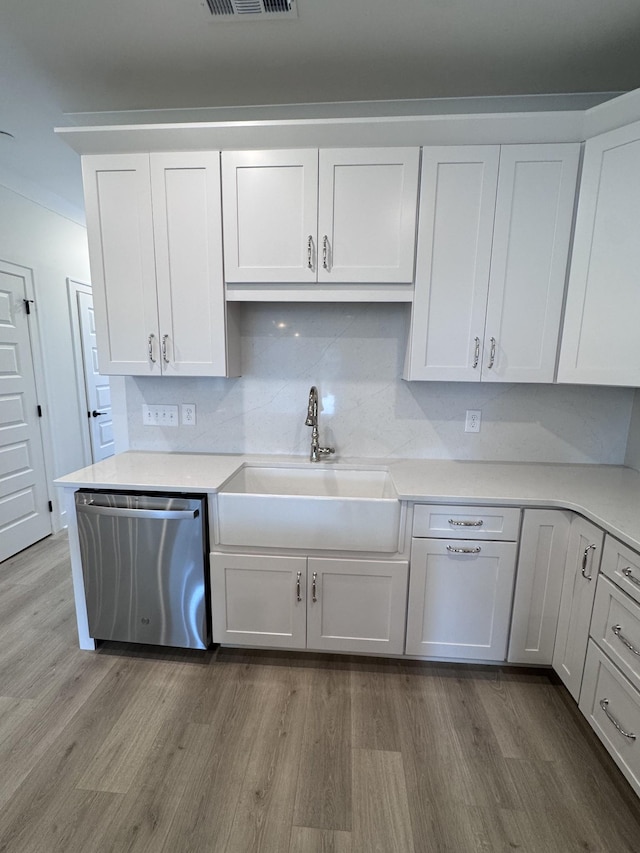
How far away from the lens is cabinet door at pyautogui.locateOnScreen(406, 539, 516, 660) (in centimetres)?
173

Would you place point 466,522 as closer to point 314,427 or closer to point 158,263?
point 314,427

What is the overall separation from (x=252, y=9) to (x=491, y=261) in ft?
4.39

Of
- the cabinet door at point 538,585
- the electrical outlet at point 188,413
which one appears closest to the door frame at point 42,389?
the electrical outlet at point 188,413

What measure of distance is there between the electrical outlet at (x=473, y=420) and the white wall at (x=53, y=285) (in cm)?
327

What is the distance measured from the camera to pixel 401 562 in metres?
1.76

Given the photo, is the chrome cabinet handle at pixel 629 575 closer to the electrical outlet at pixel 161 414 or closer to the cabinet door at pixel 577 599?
the cabinet door at pixel 577 599

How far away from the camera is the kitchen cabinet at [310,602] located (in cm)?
179

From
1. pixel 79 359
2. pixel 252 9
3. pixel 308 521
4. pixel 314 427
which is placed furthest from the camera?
pixel 79 359

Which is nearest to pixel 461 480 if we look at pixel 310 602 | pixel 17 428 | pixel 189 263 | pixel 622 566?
pixel 622 566

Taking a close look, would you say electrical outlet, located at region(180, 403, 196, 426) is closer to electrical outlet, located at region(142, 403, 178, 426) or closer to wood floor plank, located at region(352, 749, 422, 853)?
electrical outlet, located at region(142, 403, 178, 426)

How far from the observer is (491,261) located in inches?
70.1

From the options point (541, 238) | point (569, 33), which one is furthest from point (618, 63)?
point (541, 238)

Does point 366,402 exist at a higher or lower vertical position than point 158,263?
lower

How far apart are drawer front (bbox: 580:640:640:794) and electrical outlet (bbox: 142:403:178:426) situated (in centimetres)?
226
